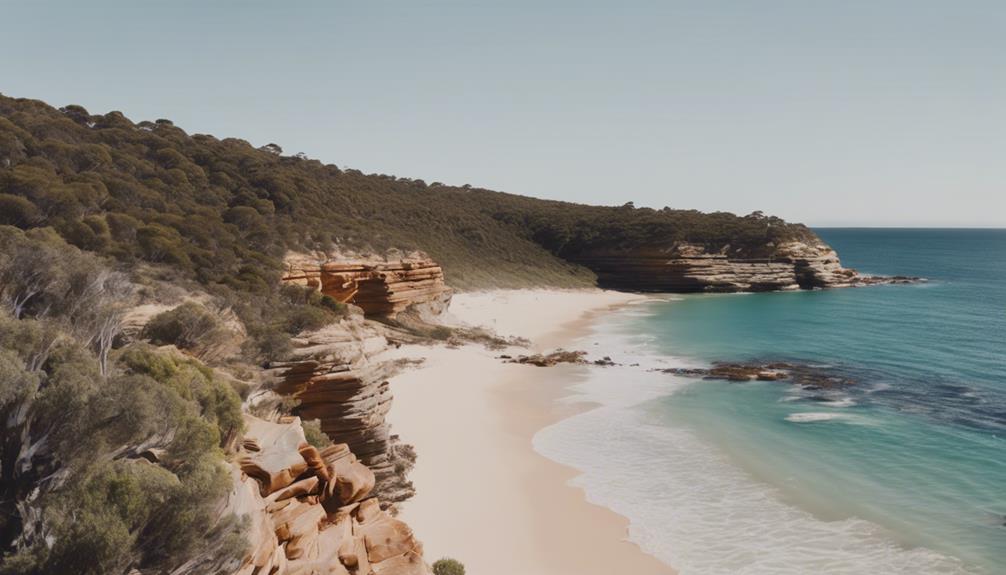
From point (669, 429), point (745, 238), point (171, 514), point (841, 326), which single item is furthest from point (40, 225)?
point (745, 238)

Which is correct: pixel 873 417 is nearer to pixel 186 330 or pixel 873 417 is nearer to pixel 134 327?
pixel 186 330

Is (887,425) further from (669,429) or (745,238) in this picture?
(745,238)

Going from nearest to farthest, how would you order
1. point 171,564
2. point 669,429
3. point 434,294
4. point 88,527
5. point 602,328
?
1. point 88,527
2. point 171,564
3. point 669,429
4. point 434,294
5. point 602,328

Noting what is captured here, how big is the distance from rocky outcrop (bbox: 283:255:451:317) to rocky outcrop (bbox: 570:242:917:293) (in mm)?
41955

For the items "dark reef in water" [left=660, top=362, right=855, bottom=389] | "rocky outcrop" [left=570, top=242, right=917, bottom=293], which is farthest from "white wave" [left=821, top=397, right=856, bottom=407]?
"rocky outcrop" [left=570, top=242, right=917, bottom=293]

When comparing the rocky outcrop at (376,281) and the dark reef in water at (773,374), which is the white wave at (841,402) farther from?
the rocky outcrop at (376,281)

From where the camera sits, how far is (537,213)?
96.7 metres

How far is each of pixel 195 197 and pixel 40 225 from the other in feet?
35.9

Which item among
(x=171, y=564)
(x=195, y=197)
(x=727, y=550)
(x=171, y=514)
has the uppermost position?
(x=195, y=197)

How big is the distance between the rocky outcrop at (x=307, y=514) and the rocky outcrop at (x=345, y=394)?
2578 millimetres

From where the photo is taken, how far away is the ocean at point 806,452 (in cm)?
1475

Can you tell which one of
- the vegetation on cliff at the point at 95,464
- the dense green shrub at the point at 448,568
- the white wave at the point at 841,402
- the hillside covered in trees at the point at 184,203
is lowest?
the white wave at the point at 841,402

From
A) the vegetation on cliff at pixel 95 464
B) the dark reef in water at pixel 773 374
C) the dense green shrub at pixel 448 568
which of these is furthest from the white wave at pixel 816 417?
the vegetation on cliff at pixel 95 464

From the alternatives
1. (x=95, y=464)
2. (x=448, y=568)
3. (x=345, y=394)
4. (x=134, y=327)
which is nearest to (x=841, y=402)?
(x=448, y=568)
